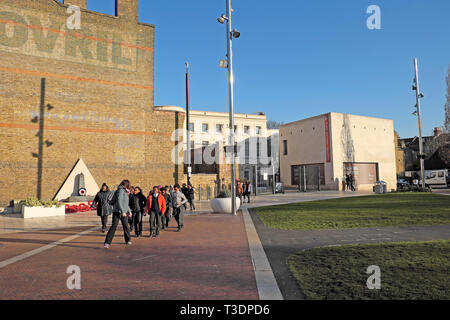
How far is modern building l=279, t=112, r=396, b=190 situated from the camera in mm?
38406

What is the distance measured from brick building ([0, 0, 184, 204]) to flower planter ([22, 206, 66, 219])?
4502mm

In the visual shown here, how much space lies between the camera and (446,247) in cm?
690

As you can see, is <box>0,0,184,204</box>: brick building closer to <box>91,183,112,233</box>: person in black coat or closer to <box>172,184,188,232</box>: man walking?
<box>91,183,112,233</box>: person in black coat

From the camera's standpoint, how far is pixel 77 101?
22156 millimetres

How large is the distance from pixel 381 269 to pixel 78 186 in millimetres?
20214

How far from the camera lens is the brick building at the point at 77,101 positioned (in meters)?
20.2

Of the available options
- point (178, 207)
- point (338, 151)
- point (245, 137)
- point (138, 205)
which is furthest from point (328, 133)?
point (138, 205)

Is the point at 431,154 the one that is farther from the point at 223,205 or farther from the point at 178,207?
the point at 178,207

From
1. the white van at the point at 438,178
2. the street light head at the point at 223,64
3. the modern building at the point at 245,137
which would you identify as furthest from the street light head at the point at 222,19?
the white van at the point at 438,178

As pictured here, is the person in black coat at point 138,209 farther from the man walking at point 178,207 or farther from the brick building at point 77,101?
the brick building at point 77,101

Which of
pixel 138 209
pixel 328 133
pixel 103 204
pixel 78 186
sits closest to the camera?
pixel 138 209

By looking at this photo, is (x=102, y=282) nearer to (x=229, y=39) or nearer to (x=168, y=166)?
(x=229, y=39)

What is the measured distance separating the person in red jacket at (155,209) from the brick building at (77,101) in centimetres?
1376
